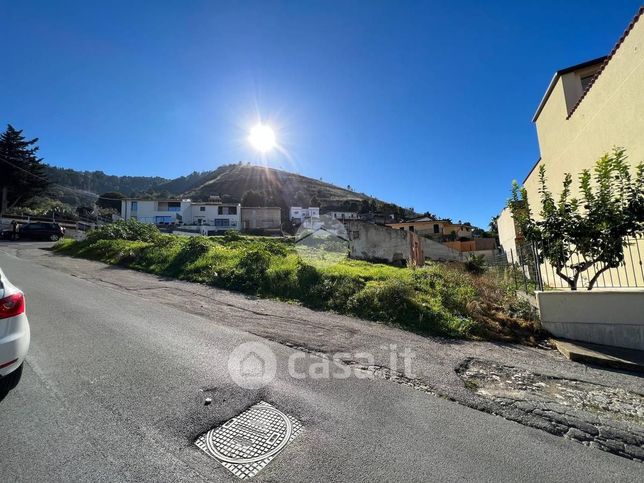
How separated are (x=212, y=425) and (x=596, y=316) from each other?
262 inches

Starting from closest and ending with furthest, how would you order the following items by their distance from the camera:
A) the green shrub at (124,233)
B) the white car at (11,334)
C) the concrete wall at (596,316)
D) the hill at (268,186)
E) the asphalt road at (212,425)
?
1. the asphalt road at (212,425)
2. the white car at (11,334)
3. the concrete wall at (596,316)
4. the green shrub at (124,233)
5. the hill at (268,186)

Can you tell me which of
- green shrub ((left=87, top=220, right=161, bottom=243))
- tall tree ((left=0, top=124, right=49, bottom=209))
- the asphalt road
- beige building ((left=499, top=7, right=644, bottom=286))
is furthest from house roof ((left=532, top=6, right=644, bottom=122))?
tall tree ((left=0, top=124, right=49, bottom=209))

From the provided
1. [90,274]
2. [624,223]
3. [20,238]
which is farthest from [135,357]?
[20,238]

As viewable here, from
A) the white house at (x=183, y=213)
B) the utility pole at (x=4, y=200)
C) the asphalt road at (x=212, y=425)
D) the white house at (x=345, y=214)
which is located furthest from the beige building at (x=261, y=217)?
the asphalt road at (x=212, y=425)

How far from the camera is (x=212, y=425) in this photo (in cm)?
276

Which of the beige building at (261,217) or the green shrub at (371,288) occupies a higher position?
the beige building at (261,217)

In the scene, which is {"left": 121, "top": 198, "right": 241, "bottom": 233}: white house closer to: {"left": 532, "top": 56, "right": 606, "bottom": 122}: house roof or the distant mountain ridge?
the distant mountain ridge

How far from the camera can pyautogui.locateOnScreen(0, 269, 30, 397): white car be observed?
9.78ft

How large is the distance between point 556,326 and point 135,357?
7.30 meters

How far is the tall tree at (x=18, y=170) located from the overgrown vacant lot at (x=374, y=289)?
34938 mm

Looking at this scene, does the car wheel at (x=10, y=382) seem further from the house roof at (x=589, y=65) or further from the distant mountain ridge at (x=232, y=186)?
the distant mountain ridge at (x=232, y=186)

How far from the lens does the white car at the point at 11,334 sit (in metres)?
2.98

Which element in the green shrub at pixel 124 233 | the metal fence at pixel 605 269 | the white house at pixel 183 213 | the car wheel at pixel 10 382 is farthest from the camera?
the white house at pixel 183 213

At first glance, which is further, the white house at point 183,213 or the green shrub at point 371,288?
the white house at point 183,213
